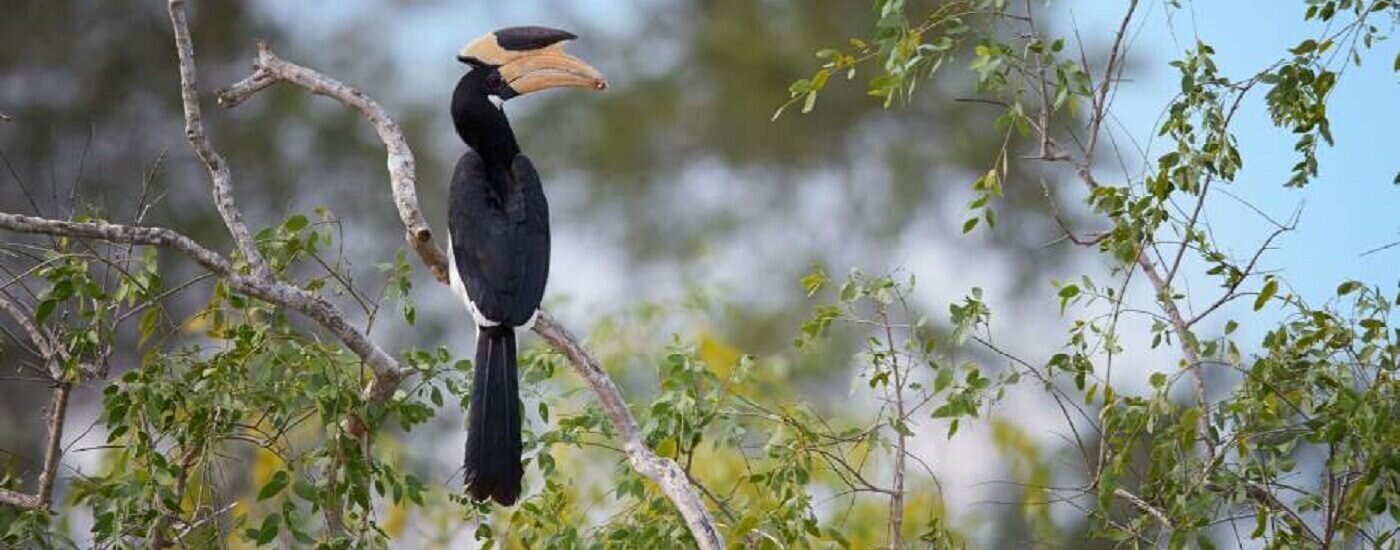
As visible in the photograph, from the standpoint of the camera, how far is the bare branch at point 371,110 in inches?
88.9

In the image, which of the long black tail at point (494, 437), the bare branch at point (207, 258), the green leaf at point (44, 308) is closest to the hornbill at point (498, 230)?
the long black tail at point (494, 437)

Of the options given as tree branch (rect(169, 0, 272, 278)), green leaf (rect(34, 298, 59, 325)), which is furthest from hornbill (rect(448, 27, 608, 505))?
green leaf (rect(34, 298, 59, 325))

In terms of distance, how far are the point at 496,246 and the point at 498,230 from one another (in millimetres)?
41

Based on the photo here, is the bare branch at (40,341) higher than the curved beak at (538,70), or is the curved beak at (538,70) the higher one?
the curved beak at (538,70)

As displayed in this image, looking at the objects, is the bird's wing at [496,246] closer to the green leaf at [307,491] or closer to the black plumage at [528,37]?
the black plumage at [528,37]

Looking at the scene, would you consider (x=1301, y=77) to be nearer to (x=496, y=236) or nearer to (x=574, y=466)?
(x=496, y=236)

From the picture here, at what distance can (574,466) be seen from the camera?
12.2 ft

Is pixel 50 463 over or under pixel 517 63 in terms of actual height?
under

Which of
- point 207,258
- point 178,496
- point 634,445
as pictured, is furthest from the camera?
point 178,496

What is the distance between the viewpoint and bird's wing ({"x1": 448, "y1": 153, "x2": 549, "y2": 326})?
231 cm

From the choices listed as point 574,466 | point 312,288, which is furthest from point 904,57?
point 574,466

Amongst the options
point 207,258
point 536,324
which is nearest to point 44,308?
point 207,258

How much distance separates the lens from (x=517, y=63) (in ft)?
8.57

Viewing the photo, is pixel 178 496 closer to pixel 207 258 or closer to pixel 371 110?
pixel 207 258
